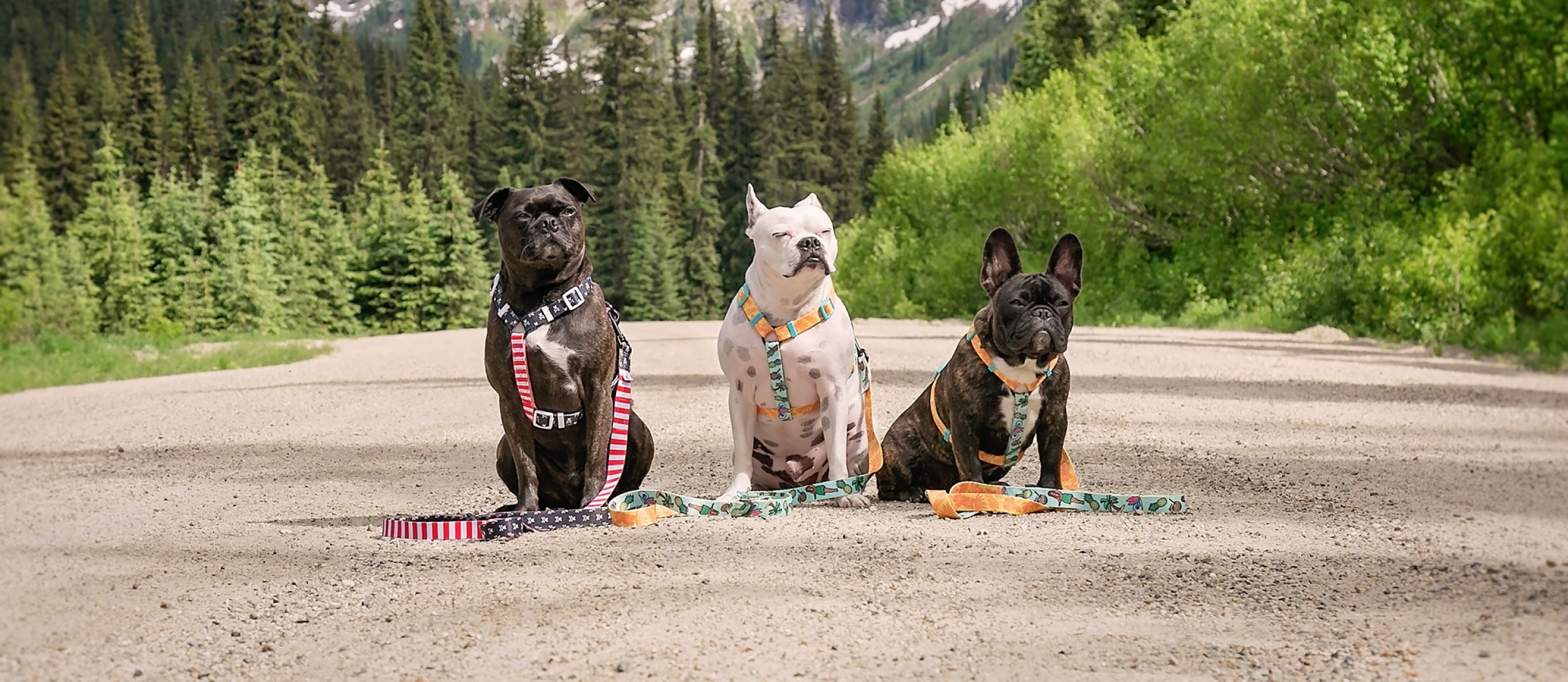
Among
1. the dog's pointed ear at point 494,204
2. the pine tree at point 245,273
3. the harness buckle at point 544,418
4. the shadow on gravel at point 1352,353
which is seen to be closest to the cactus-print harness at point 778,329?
the harness buckle at point 544,418

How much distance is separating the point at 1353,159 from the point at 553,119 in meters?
64.7

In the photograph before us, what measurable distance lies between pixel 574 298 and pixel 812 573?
5.84 feet

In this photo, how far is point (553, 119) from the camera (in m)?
89.8

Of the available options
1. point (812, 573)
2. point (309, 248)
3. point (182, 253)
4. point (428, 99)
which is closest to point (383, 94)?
point (428, 99)

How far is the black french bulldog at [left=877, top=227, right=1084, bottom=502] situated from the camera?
267 inches

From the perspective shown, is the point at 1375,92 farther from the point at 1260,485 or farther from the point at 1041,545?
the point at 1041,545

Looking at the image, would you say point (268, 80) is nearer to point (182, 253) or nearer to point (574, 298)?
point (182, 253)

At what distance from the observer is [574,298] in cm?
664

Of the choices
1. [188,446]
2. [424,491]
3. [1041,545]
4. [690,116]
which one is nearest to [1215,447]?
[1041,545]

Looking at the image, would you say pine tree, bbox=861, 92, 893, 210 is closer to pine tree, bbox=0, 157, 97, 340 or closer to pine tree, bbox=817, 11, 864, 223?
pine tree, bbox=817, 11, 864, 223

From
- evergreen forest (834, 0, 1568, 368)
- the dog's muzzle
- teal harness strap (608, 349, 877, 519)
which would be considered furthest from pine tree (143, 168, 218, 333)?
the dog's muzzle

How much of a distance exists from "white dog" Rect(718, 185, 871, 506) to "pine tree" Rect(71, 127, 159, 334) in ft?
180

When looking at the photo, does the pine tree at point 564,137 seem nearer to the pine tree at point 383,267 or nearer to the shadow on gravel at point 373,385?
the pine tree at point 383,267

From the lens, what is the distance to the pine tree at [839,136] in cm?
10125
